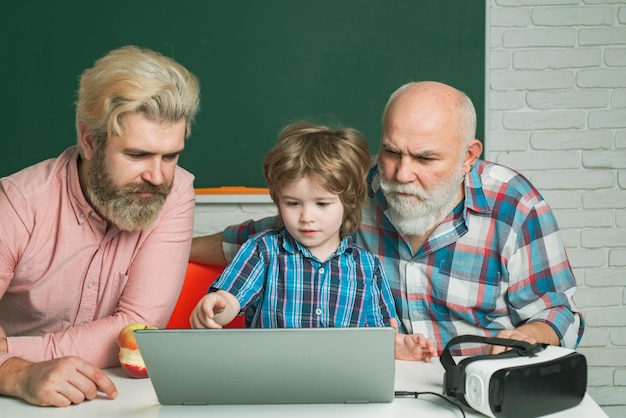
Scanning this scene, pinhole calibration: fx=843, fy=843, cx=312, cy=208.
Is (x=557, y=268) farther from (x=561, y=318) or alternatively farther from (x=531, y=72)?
(x=531, y=72)

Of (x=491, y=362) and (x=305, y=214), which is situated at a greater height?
(x=305, y=214)

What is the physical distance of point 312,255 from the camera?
86.5 inches

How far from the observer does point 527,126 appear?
357 centimetres

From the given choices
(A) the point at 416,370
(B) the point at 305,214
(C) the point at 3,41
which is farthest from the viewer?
(C) the point at 3,41

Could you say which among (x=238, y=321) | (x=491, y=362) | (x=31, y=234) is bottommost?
(x=238, y=321)

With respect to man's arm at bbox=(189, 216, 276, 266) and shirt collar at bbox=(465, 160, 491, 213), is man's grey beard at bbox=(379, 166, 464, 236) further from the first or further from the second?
man's arm at bbox=(189, 216, 276, 266)

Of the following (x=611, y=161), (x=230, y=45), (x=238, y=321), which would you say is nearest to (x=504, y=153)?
(x=611, y=161)

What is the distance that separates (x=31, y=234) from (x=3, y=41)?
1.64m

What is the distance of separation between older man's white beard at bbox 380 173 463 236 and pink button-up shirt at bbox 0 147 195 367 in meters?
0.57

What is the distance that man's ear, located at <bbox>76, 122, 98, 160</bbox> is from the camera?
2160 millimetres

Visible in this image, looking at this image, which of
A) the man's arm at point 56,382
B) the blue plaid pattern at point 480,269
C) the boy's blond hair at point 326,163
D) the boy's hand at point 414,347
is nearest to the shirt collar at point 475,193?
the blue plaid pattern at point 480,269

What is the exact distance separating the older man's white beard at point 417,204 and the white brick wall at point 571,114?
1.26m

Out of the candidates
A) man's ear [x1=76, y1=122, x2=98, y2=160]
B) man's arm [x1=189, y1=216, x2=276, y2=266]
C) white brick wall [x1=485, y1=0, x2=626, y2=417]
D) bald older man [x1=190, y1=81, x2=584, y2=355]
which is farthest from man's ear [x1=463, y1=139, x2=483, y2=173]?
white brick wall [x1=485, y1=0, x2=626, y2=417]

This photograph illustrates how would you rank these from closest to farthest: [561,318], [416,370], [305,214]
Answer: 1. [416,370]
2. [305,214]
3. [561,318]
